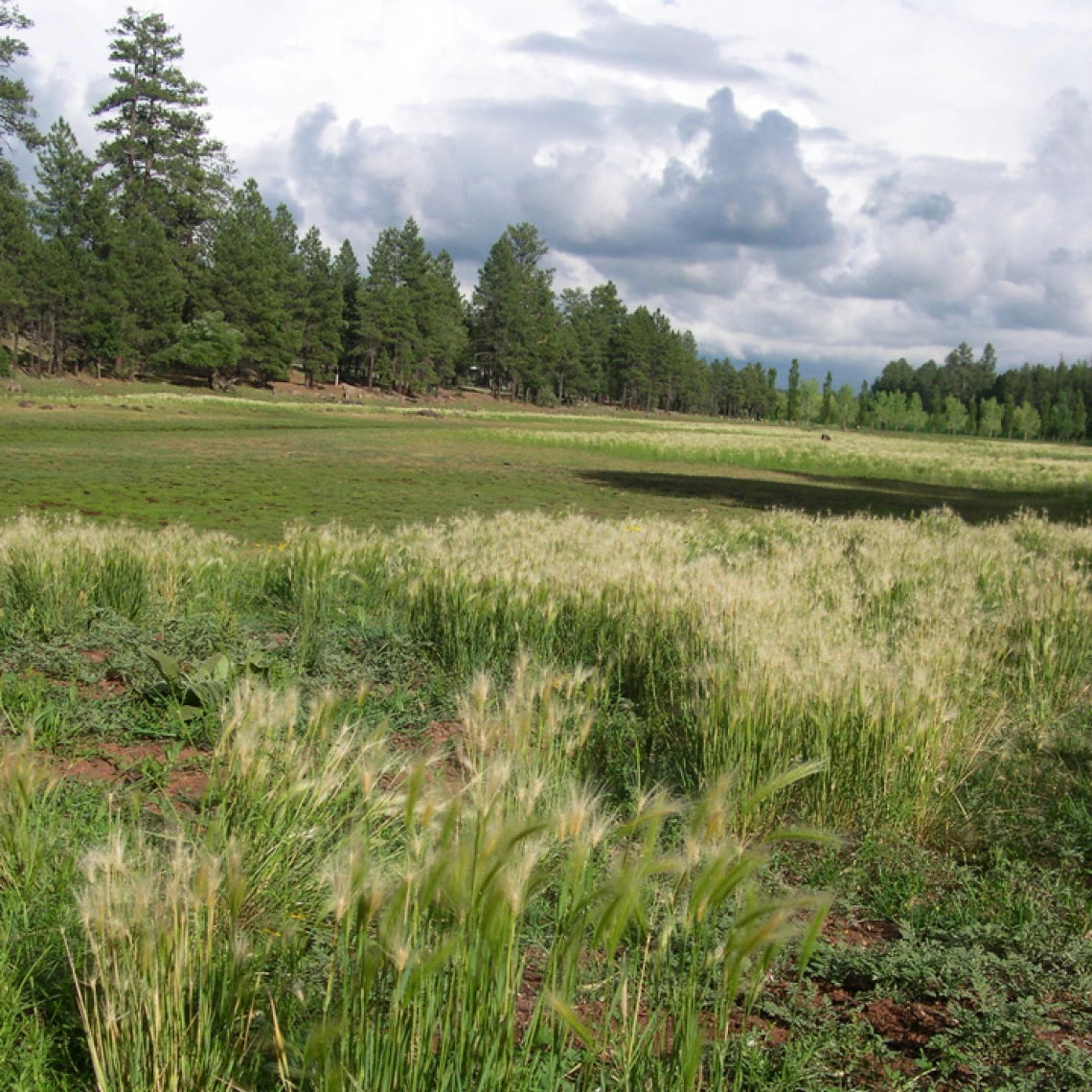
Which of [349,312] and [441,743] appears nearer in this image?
[441,743]

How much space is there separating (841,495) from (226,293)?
153 feet

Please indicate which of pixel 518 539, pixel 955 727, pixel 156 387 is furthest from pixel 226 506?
pixel 156 387

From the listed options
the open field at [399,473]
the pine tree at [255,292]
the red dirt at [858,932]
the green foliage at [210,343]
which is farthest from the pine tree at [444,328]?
the red dirt at [858,932]

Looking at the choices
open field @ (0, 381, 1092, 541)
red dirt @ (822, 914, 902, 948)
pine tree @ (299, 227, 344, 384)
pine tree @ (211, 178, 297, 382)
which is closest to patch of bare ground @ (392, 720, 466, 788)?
red dirt @ (822, 914, 902, 948)

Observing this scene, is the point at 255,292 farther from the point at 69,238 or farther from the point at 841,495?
the point at 841,495

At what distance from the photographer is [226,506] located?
44.2 ft

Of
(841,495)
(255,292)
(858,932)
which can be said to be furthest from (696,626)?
(255,292)

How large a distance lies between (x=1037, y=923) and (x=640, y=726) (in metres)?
2.05

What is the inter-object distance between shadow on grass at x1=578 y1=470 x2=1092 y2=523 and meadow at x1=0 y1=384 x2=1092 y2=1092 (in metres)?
10.9

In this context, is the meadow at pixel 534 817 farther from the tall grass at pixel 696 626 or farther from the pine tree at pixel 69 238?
the pine tree at pixel 69 238

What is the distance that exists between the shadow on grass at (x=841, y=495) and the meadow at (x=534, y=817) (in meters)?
10.9

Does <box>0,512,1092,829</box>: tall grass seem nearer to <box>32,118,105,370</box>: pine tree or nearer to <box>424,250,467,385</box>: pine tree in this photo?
<box>32,118,105,370</box>: pine tree

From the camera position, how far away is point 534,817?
218 centimetres

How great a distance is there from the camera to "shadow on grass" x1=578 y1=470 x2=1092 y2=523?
19766 mm
